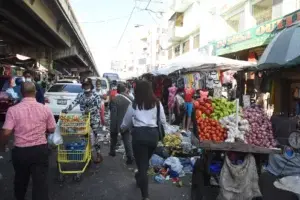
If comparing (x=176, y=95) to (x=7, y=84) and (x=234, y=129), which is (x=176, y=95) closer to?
(x=7, y=84)

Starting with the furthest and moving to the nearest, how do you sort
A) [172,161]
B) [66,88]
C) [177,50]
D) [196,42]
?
1. [177,50]
2. [196,42]
3. [66,88]
4. [172,161]

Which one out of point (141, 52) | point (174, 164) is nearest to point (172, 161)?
point (174, 164)

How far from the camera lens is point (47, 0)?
44.7ft

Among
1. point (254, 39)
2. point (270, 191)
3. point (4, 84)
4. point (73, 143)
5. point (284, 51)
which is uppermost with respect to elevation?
point (254, 39)

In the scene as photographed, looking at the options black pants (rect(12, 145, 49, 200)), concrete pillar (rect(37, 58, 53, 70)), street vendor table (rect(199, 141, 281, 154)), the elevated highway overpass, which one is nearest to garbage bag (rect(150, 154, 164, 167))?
street vendor table (rect(199, 141, 281, 154))

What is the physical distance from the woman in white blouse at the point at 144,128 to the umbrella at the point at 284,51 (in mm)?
3124

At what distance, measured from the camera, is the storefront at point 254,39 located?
11295 mm

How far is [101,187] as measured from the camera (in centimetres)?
614

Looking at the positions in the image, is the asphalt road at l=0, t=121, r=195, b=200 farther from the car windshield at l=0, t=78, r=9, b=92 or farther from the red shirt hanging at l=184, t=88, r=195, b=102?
the car windshield at l=0, t=78, r=9, b=92

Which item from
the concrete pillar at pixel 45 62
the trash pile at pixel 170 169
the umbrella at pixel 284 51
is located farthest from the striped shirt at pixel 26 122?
the concrete pillar at pixel 45 62

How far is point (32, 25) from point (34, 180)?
1405cm

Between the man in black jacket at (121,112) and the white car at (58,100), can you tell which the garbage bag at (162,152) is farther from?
the white car at (58,100)

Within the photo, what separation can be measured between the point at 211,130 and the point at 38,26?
1436cm

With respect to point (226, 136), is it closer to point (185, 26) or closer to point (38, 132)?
point (38, 132)
